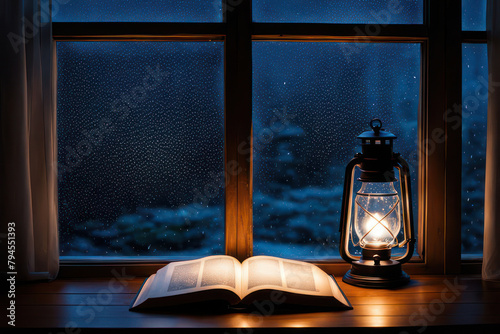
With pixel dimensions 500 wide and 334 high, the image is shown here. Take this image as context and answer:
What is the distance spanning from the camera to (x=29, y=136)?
5.40ft

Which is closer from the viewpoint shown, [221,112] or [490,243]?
[490,243]

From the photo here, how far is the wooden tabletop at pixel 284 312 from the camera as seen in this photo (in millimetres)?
1299

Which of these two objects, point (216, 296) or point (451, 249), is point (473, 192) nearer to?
point (451, 249)

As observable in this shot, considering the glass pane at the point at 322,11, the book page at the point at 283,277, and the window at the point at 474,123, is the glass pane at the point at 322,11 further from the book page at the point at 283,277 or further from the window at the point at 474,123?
the book page at the point at 283,277

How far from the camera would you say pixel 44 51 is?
163cm

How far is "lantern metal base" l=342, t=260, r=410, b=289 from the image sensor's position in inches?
62.9

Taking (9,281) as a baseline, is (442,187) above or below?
above

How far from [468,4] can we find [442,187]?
2.18 ft

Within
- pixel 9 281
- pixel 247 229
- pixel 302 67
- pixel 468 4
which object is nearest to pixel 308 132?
pixel 302 67

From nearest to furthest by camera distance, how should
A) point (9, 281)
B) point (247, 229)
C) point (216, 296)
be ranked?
point (216, 296)
point (9, 281)
point (247, 229)

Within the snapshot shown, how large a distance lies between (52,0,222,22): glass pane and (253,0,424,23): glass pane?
0.17 meters

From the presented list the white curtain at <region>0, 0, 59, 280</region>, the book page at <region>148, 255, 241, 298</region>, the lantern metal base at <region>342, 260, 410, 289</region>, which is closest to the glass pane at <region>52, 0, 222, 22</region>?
the white curtain at <region>0, 0, 59, 280</region>

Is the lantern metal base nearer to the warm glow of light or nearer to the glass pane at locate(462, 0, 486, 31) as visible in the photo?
the warm glow of light

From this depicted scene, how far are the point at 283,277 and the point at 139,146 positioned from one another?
0.71 metres
